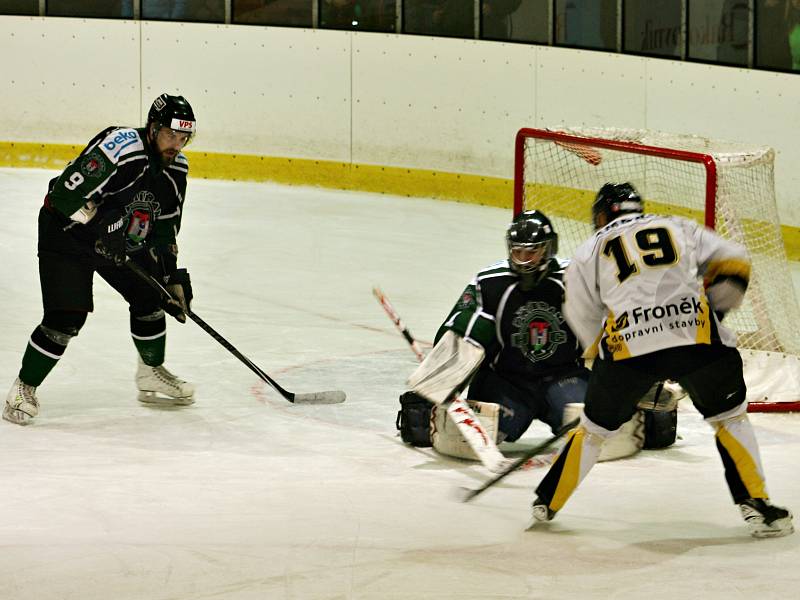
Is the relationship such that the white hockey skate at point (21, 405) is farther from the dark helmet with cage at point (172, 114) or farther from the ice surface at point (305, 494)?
the dark helmet with cage at point (172, 114)

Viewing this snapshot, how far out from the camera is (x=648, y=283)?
3604 mm

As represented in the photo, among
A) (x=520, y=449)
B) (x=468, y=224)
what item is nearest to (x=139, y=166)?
(x=520, y=449)

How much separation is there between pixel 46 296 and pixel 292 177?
5794 millimetres

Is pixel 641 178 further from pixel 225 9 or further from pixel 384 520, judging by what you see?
pixel 225 9

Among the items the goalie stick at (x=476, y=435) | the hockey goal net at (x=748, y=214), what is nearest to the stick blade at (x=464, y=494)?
the goalie stick at (x=476, y=435)

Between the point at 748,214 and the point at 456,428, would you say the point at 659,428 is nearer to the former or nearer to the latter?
the point at 456,428

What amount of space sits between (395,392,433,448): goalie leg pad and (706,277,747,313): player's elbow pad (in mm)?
1301

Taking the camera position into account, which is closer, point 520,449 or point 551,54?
point 520,449

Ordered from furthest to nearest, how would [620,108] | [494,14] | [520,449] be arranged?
[494,14] < [620,108] < [520,449]

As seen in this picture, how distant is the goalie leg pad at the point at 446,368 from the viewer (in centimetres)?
461

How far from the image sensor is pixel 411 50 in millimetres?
10484

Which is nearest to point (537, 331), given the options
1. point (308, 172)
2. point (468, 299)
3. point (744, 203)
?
point (468, 299)

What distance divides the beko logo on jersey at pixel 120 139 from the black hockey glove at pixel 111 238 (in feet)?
0.79

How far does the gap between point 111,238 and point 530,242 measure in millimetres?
1521
